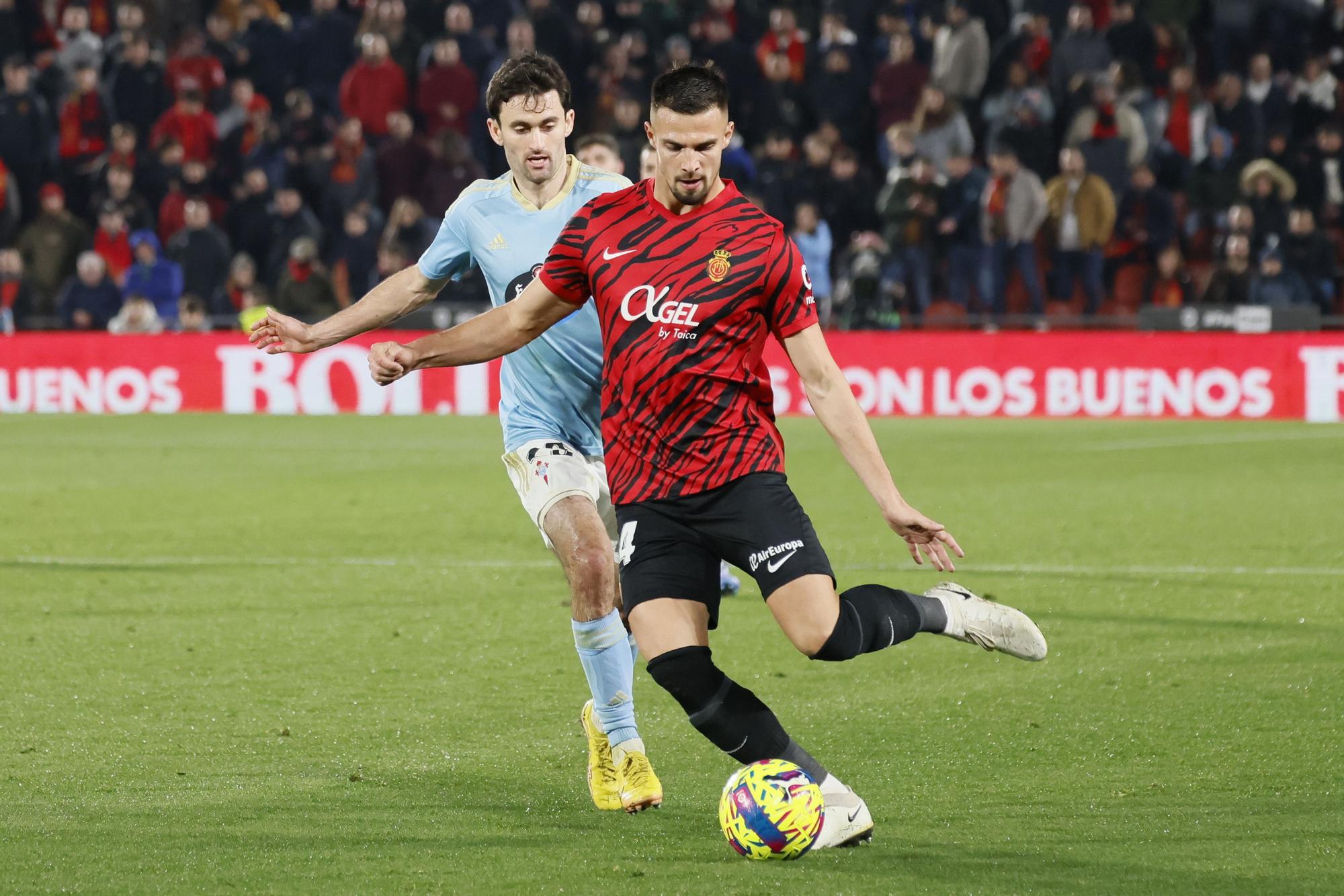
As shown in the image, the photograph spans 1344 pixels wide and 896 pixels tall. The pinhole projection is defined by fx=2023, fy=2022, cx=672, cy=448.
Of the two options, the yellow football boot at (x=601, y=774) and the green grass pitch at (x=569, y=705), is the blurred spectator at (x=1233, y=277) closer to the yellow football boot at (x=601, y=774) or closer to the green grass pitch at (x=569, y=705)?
the green grass pitch at (x=569, y=705)

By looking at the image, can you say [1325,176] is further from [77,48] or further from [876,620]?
[876,620]

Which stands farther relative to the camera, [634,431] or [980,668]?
[980,668]

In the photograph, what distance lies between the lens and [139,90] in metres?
23.2

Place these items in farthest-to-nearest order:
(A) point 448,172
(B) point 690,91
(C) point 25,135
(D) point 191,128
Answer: (D) point 191,128 < (C) point 25,135 < (A) point 448,172 < (B) point 690,91

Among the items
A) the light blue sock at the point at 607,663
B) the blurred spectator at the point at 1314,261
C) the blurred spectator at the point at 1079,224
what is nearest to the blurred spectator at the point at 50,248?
the blurred spectator at the point at 1079,224

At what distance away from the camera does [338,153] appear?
2217 centimetres

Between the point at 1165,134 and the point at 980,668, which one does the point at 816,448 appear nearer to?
the point at 1165,134

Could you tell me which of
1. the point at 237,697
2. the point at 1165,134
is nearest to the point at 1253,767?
the point at 237,697

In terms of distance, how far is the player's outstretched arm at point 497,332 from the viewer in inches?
206

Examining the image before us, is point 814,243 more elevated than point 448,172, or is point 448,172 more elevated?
point 448,172

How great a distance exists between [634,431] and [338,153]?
17.7 meters

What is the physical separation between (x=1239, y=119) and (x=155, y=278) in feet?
37.4

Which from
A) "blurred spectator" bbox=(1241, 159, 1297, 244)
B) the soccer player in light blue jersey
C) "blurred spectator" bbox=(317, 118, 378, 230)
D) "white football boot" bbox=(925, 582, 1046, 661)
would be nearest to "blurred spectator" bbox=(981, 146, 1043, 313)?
"blurred spectator" bbox=(1241, 159, 1297, 244)

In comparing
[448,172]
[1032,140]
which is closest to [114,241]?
[448,172]
